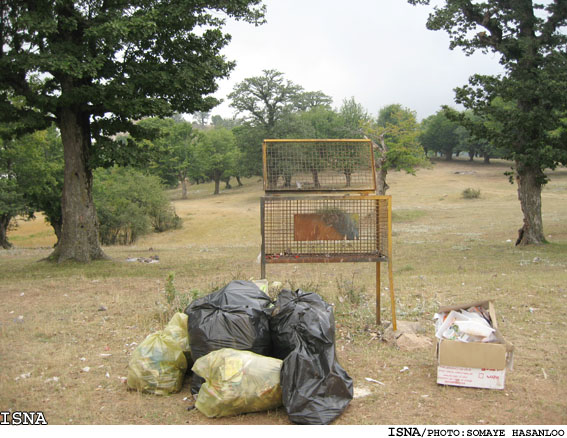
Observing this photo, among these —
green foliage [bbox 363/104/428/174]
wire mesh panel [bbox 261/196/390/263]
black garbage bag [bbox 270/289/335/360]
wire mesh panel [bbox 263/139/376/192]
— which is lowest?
black garbage bag [bbox 270/289/335/360]

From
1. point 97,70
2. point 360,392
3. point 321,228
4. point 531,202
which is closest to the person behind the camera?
point 360,392

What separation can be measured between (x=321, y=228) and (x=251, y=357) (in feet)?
7.61

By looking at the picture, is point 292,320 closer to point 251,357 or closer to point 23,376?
point 251,357

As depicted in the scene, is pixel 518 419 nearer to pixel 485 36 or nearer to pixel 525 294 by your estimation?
pixel 525 294

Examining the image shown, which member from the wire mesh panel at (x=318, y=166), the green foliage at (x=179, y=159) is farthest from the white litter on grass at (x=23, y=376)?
the green foliage at (x=179, y=159)

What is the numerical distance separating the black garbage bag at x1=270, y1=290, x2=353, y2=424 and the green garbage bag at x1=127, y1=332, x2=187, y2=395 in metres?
0.91

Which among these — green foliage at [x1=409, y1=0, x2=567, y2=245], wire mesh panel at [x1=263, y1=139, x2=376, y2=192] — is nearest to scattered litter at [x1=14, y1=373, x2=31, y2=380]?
wire mesh panel at [x1=263, y1=139, x2=376, y2=192]

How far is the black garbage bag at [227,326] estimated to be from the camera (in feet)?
13.8

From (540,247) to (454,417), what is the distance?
525 inches

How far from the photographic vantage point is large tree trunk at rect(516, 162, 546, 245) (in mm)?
15797

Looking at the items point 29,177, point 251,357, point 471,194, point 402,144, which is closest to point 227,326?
point 251,357

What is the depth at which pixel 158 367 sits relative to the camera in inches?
170

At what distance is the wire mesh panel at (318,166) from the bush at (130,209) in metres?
25.2

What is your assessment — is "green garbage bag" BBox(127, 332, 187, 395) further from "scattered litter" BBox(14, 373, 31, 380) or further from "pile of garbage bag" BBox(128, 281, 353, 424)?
"scattered litter" BBox(14, 373, 31, 380)
